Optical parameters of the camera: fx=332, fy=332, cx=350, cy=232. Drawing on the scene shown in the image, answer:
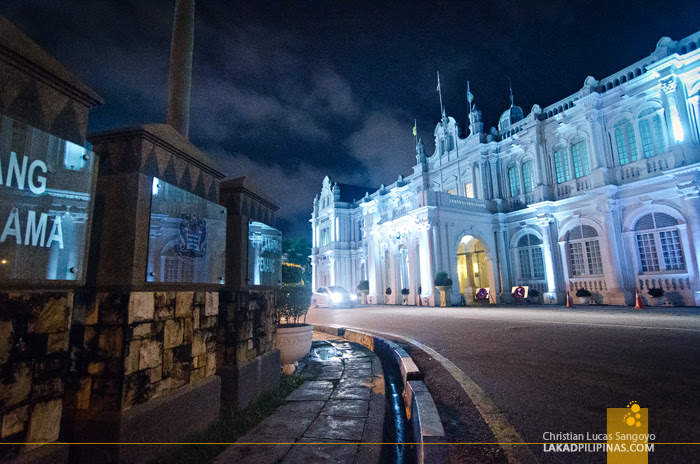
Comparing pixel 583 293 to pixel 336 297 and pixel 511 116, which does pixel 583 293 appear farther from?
pixel 336 297

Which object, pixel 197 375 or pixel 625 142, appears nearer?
pixel 197 375

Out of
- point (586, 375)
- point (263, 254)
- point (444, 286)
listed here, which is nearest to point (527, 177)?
point (444, 286)

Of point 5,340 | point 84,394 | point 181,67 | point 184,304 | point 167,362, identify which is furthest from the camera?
point 181,67

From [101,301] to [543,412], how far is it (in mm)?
4093

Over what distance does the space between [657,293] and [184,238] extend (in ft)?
62.6

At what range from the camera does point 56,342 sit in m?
2.08

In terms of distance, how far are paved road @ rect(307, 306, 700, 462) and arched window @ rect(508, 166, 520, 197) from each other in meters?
14.7

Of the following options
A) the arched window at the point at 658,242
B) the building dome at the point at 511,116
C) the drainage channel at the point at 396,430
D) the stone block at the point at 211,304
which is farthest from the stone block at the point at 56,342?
the building dome at the point at 511,116

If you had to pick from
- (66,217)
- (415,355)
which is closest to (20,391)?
(66,217)

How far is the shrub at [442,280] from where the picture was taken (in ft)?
61.9

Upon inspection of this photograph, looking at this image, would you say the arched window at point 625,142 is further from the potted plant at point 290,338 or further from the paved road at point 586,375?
the potted plant at point 290,338

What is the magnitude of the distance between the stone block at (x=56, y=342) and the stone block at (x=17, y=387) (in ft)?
0.47

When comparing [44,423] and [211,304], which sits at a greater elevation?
[211,304]

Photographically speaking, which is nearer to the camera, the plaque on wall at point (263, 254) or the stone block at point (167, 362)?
the stone block at point (167, 362)
